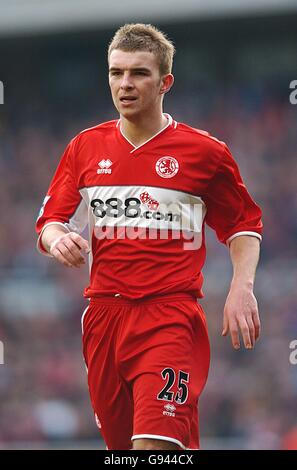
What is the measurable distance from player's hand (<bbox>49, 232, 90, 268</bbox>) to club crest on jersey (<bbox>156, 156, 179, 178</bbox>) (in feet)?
2.10

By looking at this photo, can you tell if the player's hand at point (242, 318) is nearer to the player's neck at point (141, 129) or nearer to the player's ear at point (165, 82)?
the player's neck at point (141, 129)

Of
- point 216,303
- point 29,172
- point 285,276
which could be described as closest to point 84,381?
point 216,303

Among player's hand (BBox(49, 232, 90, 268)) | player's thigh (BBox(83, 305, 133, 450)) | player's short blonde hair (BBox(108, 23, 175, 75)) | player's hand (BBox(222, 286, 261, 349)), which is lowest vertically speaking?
player's thigh (BBox(83, 305, 133, 450))

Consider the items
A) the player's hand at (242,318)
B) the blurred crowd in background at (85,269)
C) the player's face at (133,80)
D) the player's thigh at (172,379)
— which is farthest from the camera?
the blurred crowd in background at (85,269)

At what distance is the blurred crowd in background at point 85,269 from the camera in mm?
15641

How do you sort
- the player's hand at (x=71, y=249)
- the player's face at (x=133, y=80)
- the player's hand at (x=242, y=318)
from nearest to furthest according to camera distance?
the player's hand at (x=71, y=249) < the player's hand at (x=242, y=318) < the player's face at (x=133, y=80)

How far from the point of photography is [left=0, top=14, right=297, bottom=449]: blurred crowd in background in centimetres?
1564

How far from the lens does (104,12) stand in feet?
70.7

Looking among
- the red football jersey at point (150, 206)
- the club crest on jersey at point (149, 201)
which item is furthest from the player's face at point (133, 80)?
the club crest on jersey at point (149, 201)

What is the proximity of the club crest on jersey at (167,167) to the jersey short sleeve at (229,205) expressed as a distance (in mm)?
219

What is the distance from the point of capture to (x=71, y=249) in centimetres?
554

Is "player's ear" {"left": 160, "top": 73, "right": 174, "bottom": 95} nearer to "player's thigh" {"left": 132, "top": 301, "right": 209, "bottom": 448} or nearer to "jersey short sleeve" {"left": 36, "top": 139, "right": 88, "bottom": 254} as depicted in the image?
"jersey short sleeve" {"left": 36, "top": 139, "right": 88, "bottom": 254}

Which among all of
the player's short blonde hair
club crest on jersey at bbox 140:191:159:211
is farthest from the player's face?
club crest on jersey at bbox 140:191:159:211

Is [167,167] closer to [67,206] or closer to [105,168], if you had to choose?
[105,168]
